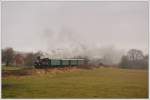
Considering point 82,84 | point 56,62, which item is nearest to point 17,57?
point 56,62

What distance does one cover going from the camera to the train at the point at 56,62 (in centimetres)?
390

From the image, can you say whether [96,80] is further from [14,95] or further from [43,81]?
[14,95]

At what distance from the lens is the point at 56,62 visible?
3.93 meters

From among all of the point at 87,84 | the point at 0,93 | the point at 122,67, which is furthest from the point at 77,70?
the point at 0,93

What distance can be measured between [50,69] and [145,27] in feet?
3.21

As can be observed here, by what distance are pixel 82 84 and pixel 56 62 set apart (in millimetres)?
322

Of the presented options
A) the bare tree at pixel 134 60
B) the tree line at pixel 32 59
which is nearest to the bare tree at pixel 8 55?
the tree line at pixel 32 59

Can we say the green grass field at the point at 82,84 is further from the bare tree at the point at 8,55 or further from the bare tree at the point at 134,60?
the bare tree at the point at 8,55

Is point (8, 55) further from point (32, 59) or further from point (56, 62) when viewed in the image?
point (56, 62)

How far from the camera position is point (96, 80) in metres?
3.92

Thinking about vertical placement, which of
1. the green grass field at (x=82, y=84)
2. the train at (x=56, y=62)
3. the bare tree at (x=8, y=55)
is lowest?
the green grass field at (x=82, y=84)

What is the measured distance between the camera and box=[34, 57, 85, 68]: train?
153 inches

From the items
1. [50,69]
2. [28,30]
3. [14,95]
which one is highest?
[28,30]

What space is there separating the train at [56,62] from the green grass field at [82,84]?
9 cm
